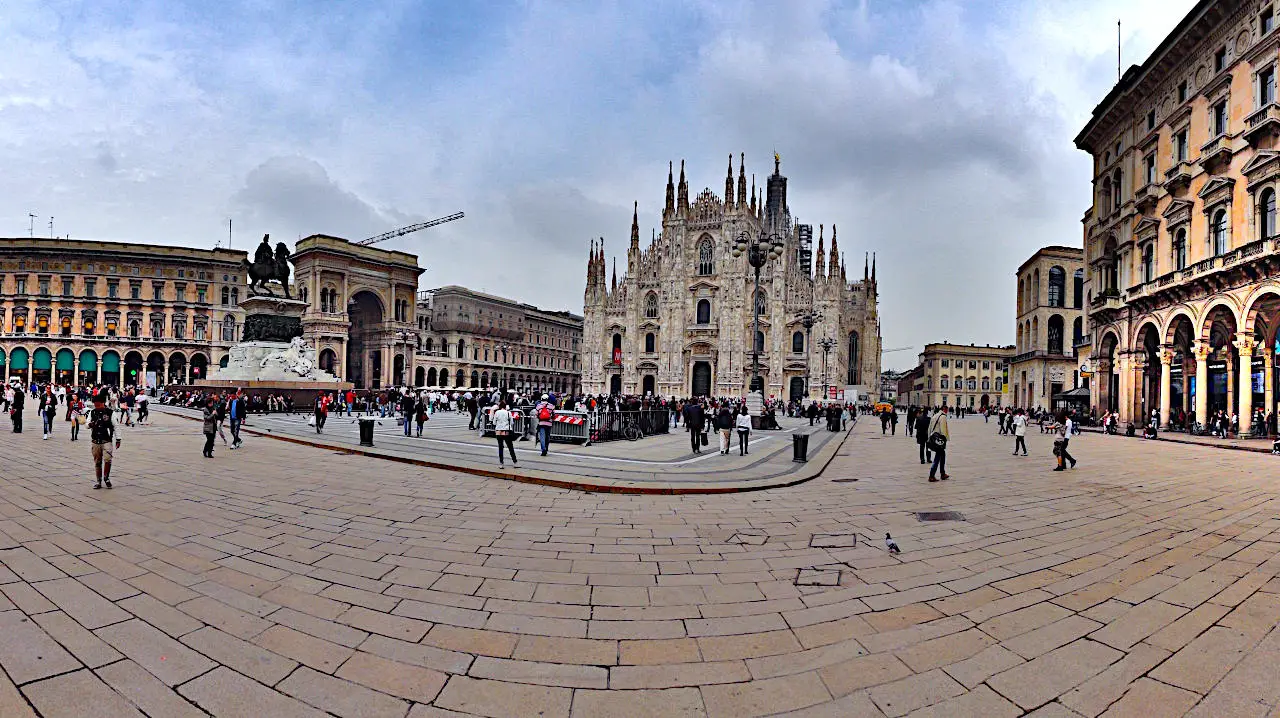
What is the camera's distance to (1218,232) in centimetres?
2380

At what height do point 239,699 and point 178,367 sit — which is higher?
point 178,367

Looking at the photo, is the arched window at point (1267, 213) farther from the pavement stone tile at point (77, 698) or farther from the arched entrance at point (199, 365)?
the arched entrance at point (199, 365)

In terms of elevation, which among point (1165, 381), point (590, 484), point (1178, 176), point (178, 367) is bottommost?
point (590, 484)

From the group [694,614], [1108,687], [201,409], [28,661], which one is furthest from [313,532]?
[201,409]

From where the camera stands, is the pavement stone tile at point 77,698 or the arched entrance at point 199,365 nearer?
the pavement stone tile at point 77,698

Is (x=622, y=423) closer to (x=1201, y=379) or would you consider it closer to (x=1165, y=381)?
(x=1201, y=379)

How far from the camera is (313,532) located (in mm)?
6539

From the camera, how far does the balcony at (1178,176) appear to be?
82.2 ft

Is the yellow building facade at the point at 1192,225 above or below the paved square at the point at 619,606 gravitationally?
above

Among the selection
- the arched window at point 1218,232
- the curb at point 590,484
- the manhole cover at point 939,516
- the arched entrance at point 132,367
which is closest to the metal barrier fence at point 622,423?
the curb at point 590,484

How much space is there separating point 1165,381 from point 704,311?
43.1 m

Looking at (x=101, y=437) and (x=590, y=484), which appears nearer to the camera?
(x=101, y=437)

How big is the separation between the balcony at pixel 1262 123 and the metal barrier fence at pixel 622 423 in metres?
23.6

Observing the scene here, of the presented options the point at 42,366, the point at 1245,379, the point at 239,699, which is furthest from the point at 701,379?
the point at 42,366
